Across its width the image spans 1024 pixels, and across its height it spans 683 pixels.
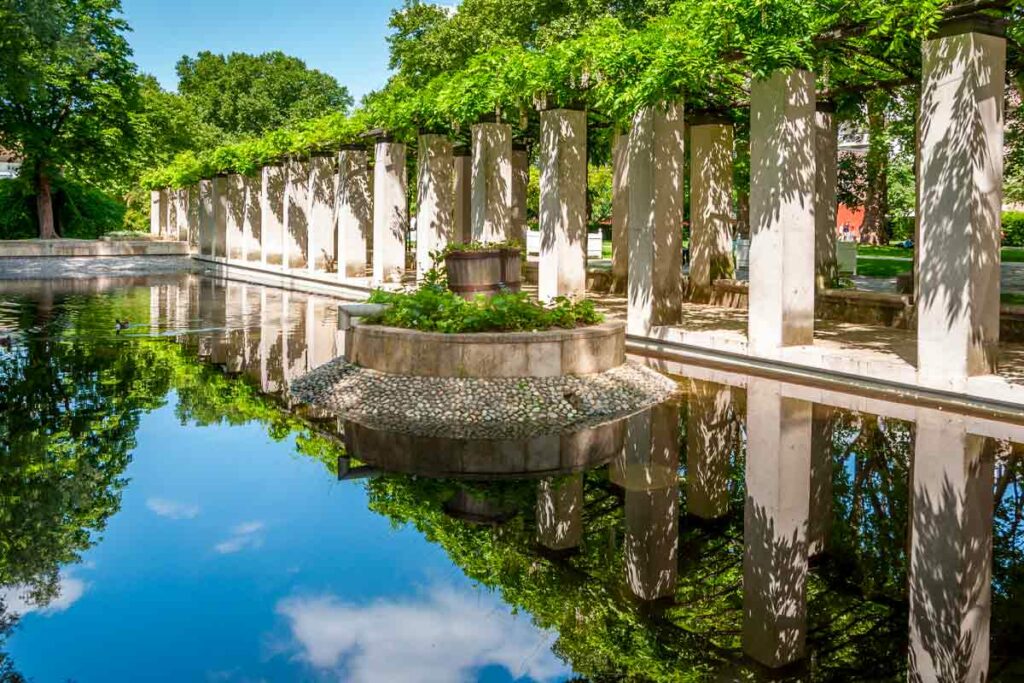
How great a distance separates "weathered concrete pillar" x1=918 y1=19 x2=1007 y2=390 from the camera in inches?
460

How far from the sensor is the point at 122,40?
169 feet

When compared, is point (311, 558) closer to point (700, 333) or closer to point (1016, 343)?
point (700, 333)

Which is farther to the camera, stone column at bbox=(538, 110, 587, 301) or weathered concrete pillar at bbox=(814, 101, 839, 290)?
stone column at bbox=(538, 110, 587, 301)

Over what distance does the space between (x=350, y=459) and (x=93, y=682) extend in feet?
15.1

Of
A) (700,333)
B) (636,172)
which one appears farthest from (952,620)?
(636,172)

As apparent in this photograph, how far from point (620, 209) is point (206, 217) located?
31556 mm

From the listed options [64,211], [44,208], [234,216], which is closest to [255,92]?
[64,211]

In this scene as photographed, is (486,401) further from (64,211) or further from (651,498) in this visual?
(64,211)

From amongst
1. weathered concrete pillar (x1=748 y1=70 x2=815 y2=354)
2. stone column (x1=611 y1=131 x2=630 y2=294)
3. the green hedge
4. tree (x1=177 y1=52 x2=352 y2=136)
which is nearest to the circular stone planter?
weathered concrete pillar (x1=748 y1=70 x2=815 y2=354)

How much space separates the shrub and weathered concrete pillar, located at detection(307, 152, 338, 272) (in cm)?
2137

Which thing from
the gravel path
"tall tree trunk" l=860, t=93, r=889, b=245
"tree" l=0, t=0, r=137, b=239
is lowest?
the gravel path

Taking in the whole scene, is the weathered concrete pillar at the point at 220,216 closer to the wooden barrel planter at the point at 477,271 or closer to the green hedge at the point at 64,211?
the green hedge at the point at 64,211

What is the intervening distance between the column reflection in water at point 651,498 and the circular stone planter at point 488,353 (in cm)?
113

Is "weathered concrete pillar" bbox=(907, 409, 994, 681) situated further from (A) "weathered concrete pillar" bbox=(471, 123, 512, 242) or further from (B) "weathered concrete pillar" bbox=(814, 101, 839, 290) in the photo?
(A) "weathered concrete pillar" bbox=(471, 123, 512, 242)
